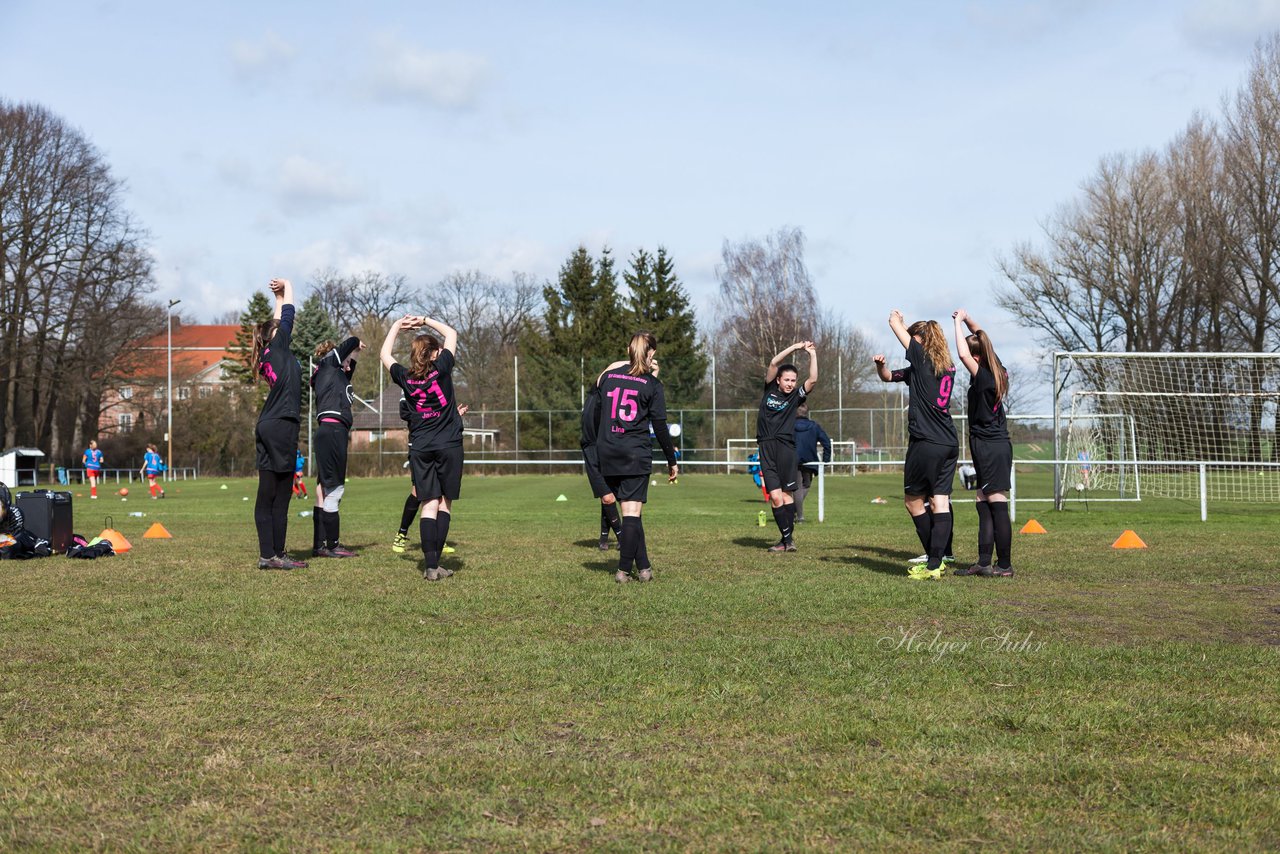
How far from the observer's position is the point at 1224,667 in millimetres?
5188

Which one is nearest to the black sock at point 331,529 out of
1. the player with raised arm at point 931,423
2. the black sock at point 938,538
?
the player with raised arm at point 931,423

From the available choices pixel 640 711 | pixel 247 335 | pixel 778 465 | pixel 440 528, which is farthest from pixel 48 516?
pixel 247 335

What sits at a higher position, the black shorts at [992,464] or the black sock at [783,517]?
the black shorts at [992,464]

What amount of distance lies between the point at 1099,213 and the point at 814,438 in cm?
3348

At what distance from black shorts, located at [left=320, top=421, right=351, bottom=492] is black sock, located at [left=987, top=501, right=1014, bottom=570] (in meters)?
5.38

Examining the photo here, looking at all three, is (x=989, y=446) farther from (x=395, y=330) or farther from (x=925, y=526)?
(x=395, y=330)

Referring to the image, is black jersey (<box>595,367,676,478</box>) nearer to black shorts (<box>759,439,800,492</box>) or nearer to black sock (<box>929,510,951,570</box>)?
black sock (<box>929,510,951,570</box>)

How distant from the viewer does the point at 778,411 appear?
10945 mm

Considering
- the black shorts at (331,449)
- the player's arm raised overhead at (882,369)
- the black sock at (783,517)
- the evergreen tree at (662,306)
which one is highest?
the evergreen tree at (662,306)

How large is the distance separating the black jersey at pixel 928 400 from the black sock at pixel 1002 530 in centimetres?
73

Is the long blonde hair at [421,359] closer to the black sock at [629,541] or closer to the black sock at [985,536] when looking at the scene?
the black sock at [629,541]

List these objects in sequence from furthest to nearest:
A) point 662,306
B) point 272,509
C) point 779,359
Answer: point 662,306 < point 779,359 < point 272,509

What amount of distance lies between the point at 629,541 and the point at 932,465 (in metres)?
2.29

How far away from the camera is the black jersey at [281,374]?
9.09m
